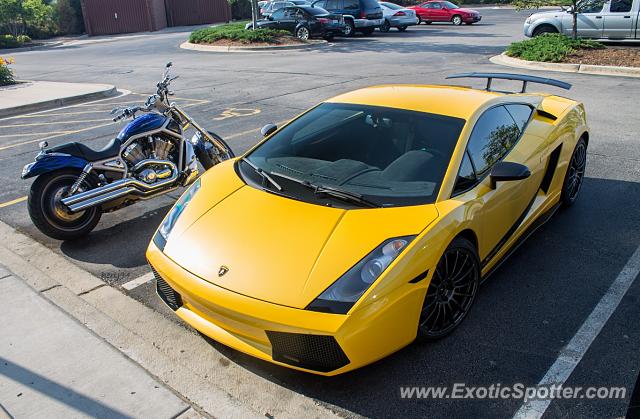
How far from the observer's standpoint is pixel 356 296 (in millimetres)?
2930

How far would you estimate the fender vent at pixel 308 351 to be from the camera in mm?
2877

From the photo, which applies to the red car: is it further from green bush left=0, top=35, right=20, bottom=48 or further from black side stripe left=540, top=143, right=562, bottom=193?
black side stripe left=540, top=143, right=562, bottom=193

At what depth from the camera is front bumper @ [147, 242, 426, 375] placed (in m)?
2.87

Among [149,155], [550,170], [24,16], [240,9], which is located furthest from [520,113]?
[240,9]

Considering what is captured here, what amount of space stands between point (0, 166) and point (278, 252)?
616 cm

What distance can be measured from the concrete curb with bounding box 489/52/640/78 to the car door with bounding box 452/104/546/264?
1035 centimetres

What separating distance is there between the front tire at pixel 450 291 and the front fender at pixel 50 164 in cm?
346

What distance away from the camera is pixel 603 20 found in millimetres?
16969

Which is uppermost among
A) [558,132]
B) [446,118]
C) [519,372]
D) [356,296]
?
[446,118]

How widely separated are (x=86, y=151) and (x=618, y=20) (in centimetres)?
1691

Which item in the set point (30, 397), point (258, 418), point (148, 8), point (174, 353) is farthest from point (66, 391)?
point (148, 8)

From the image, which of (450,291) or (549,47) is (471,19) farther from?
(450,291)

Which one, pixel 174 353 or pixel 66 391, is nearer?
pixel 66 391

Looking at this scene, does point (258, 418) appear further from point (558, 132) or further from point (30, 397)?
point (558, 132)
